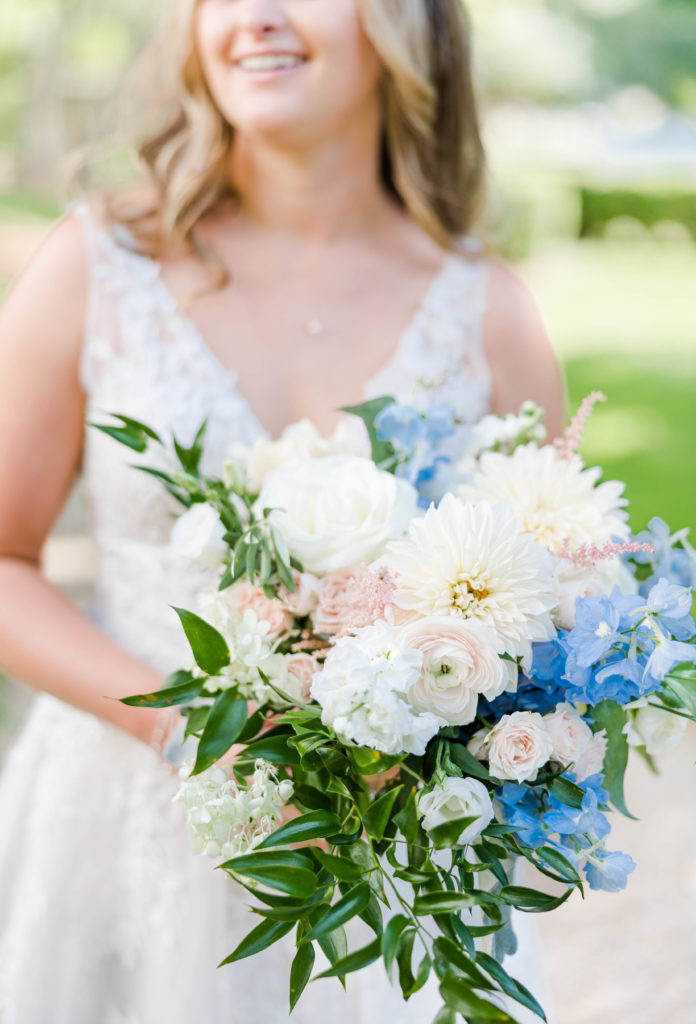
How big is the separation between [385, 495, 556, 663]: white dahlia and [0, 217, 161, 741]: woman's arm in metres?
0.77

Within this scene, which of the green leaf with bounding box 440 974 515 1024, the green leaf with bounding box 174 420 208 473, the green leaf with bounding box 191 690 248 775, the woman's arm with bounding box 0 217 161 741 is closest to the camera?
the green leaf with bounding box 440 974 515 1024

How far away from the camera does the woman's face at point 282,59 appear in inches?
71.9

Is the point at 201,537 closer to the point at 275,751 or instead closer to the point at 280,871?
the point at 275,751

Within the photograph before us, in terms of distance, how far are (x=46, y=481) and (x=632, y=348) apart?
32.7ft

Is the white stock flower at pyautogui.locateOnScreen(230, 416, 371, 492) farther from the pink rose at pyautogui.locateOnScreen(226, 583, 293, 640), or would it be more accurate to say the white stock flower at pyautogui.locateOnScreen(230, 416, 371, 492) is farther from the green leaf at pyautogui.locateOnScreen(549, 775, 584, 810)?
the green leaf at pyautogui.locateOnScreen(549, 775, 584, 810)

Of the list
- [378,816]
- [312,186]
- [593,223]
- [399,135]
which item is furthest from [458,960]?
[593,223]

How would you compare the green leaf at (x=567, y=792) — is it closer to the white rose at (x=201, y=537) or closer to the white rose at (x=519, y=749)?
the white rose at (x=519, y=749)

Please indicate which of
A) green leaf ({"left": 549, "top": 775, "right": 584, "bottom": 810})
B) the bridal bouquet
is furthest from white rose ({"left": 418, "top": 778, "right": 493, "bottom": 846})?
green leaf ({"left": 549, "top": 775, "right": 584, "bottom": 810})

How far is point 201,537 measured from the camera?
1313mm

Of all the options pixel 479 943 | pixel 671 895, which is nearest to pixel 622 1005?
pixel 671 895

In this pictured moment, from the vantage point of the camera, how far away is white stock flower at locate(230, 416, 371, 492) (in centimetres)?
146

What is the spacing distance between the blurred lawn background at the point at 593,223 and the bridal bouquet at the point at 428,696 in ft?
4.63

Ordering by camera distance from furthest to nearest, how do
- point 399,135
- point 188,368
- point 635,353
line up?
point 635,353 < point 399,135 < point 188,368

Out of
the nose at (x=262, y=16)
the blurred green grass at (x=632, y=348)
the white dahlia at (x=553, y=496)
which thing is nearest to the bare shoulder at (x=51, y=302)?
the nose at (x=262, y=16)
